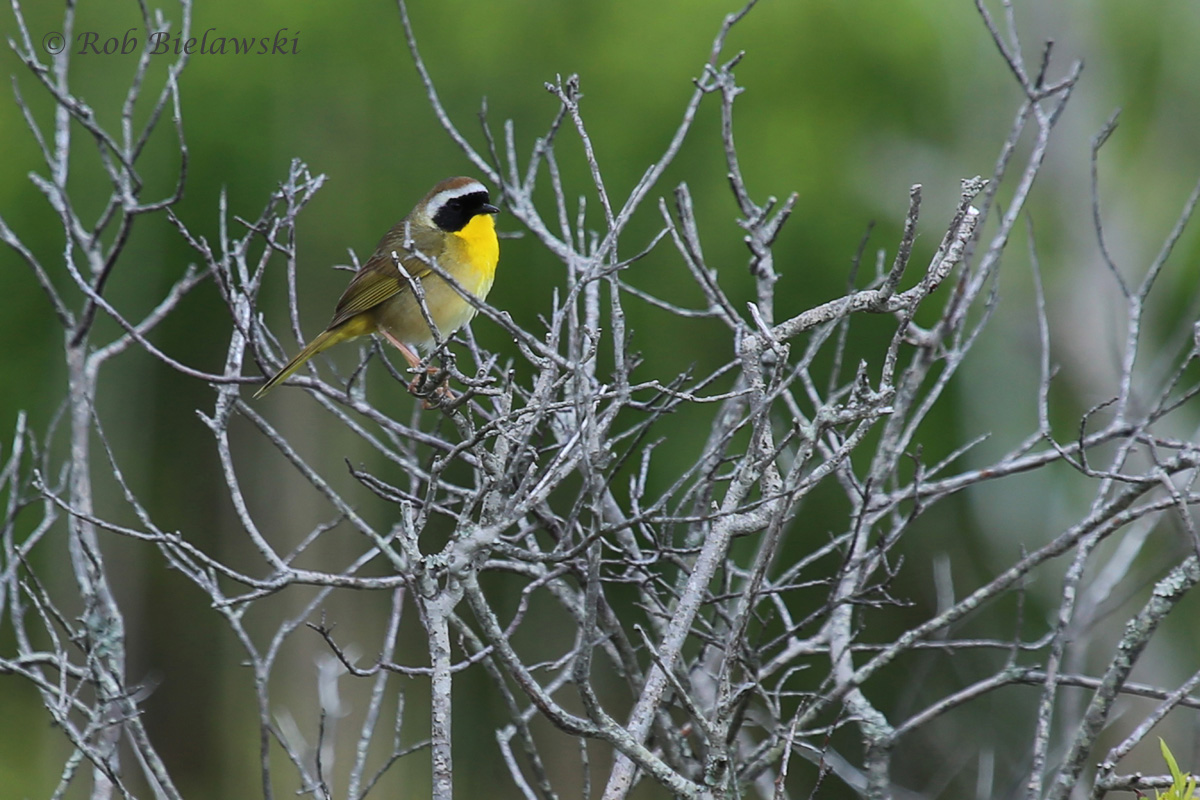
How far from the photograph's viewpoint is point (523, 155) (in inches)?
369

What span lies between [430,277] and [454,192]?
0.42 meters

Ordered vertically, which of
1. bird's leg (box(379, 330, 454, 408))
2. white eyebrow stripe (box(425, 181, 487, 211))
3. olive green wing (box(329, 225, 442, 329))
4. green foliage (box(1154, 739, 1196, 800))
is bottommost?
green foliage (box(1154, 739, 1196, 800))

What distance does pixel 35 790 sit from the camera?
8.75 meters

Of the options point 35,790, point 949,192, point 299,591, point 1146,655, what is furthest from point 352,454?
point 1146,655

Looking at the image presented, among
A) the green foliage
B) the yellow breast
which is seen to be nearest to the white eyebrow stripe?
the yellow breast

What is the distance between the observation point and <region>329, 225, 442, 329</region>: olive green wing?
461 cm

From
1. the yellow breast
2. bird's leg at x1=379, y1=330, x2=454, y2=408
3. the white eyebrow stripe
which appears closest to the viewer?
bird's leg at x1=379, y1=330, x2=454, y2=408

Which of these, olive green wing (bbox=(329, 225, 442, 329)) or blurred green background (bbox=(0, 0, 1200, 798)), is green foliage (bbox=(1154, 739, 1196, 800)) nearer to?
olive green wing (bbox=(329, 225, 442, 329))

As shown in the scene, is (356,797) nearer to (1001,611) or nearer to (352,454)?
(1001,611)

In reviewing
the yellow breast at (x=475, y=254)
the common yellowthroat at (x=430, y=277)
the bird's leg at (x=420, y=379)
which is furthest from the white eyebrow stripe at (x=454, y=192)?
the bird's leg at (x=420, y=379)

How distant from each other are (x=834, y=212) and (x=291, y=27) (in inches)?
197

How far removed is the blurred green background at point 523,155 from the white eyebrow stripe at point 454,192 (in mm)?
4076

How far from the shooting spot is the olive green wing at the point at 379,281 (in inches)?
181

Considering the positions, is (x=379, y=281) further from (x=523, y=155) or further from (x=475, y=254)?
(x=523, y=155)
